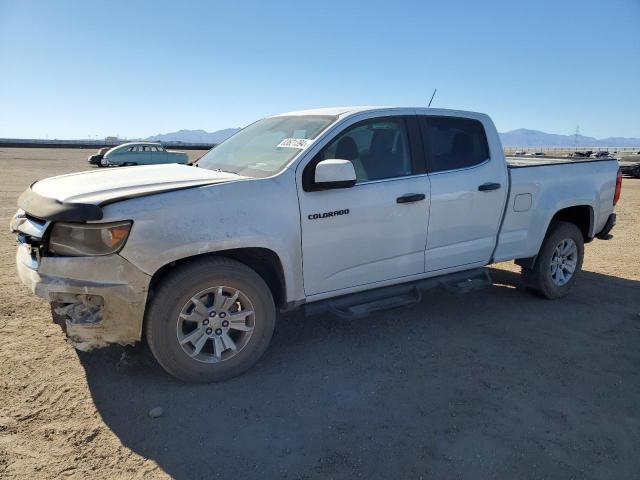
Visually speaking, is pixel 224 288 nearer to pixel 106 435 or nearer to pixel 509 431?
pixel 106 435

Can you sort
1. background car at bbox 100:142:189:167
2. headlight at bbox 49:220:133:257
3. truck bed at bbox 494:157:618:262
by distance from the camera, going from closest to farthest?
headlight at bbox 49:220:133:257, truck bed at bbox 494:157:618:262, background car at bbox 100:142:189:167

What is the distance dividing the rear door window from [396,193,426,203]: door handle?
31 centimetres

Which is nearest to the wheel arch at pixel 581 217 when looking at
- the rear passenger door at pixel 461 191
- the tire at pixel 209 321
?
the rear passenger door at pixel 461 191

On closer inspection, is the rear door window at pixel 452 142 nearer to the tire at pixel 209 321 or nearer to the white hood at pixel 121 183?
the white hood at pixel 121 183

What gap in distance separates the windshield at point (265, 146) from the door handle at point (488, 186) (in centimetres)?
154

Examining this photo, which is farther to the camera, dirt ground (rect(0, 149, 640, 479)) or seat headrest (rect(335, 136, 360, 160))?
seat headrest (rect(335, 136, 360, 160))

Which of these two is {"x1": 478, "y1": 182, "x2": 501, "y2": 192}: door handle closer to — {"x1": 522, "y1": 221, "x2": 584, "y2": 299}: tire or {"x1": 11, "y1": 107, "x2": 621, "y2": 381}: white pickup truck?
{"x1": 11, "y1": 107, "x2": 621, "y2": 381}: white pickup truck

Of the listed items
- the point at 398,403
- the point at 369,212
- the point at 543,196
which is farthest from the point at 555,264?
the point at 398,403

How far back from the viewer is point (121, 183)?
11.1 feet

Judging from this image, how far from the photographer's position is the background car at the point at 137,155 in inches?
1107

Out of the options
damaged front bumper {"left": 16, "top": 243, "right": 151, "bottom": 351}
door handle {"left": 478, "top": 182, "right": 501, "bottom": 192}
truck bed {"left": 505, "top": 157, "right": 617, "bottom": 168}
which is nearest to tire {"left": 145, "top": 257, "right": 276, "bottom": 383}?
damaged front bumper {"left": 16, "top": 243, "right": 151, "bottom": 351}

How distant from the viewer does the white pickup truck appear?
301cm

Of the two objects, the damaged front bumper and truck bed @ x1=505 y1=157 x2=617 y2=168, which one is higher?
truck bed @ x1=505 y1=157 x2=617 y2=168

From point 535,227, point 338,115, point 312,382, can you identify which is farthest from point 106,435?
point 535,227
